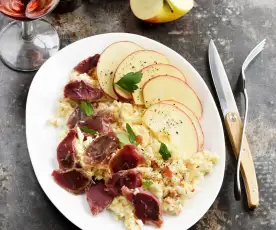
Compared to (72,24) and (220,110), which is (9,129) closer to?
(72,24)

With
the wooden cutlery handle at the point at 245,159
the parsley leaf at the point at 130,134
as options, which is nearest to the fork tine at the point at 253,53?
the wooden cutlery handle at the point at 245,159

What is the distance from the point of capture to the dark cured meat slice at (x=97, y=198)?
174 centimetres

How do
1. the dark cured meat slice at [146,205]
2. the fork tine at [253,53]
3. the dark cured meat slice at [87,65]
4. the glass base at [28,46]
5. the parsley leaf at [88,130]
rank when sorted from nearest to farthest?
the dark cured meat slice at [146,205]
the parsley leaf at [88,130]
the dark cured meat slice at [87,65]
the glass base at [28,46]
the fork tine at [253,53]

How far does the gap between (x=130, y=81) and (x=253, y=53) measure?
63 cm

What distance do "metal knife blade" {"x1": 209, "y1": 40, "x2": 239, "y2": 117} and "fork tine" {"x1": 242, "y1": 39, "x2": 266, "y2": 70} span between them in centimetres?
10

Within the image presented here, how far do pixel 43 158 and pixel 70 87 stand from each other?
27 cm

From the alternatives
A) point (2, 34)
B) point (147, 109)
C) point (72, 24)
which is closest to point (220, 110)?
point (147, 109)

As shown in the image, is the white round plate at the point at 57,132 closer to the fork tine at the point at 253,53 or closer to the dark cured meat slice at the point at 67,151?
the dark cured meat slice at the point at 67,151

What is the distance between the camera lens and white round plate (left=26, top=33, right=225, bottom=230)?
175 cm

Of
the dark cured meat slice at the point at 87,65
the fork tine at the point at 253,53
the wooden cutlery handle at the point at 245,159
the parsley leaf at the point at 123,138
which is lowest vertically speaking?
the wooden cutlery handle at the point at 245,159

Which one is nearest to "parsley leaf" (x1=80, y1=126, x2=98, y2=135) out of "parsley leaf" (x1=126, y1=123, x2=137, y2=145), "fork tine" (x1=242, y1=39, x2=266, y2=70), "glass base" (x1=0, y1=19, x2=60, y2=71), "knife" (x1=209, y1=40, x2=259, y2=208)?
"parsley leaf" (x1=126, y1=123, x2=137, y2=145)

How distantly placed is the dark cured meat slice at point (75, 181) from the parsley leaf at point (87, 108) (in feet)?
0.73

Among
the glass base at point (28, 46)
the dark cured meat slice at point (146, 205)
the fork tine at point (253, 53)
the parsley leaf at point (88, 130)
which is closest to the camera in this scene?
the dark cured meat slice at point (146, 205)

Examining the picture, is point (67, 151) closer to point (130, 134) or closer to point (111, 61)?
point (130, 134)
